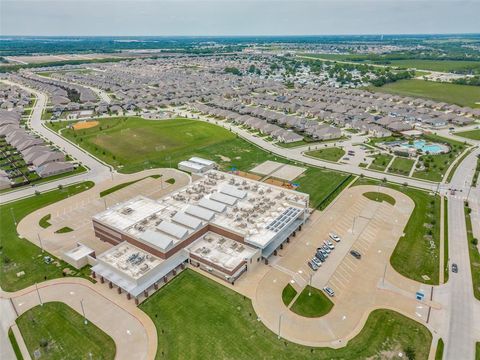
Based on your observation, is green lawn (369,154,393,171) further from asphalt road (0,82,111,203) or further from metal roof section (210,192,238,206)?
asphalt road (0,82,111,203)

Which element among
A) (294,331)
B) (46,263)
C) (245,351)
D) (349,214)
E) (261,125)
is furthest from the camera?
(261,125)

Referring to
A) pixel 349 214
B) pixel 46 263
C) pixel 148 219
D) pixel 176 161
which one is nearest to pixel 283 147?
pixel 176 161

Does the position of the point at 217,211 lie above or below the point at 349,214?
above

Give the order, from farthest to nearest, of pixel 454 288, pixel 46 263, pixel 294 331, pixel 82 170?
pixel 82 170 → pixel 46 263 → pixel 454 288 → pixel 294 331

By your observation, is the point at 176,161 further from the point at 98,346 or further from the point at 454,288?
the point at 454,288

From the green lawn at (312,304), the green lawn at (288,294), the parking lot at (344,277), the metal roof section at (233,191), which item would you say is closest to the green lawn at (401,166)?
the parking lot at (344,277)

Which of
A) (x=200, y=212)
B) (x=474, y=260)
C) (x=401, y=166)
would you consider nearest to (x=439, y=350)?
(x=474, y=260)

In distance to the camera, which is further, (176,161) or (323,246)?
(176,161)
